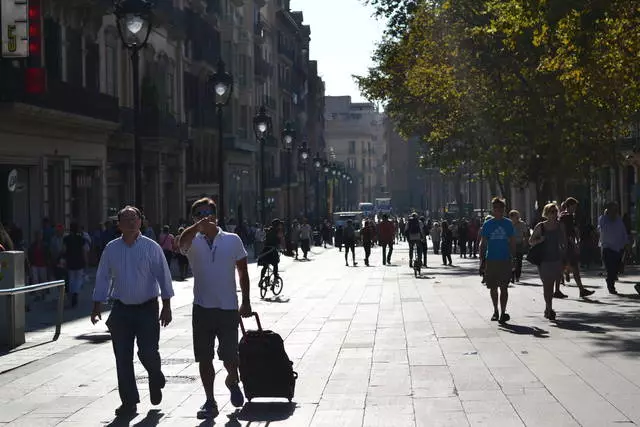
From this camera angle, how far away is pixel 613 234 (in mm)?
24250

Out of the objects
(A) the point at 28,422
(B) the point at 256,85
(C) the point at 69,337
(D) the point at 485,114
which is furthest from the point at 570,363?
(B) the point at 256,85

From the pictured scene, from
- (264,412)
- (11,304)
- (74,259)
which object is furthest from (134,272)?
(74,259)

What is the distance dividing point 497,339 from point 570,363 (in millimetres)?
2960

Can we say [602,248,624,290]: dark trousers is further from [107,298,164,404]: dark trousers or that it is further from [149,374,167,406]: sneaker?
[107,298,164,404]: dark trousers

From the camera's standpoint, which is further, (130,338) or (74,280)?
(74,280)

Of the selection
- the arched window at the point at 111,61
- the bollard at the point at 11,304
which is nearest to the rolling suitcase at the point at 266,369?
the bollard at the point at 11,304

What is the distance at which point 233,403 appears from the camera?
11.1 meters

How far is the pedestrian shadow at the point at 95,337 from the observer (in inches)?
711

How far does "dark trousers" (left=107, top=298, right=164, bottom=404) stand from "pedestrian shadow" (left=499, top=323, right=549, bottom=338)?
23.6 feet

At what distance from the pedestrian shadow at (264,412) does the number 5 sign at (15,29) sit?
20.2m

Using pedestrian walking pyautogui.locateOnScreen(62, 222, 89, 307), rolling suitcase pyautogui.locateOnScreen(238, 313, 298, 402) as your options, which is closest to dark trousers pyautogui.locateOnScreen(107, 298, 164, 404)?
rolling suitcase pyautogui.locateOnScreen(238, 313, 298, 402)

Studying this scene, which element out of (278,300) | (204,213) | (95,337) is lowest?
(278,300)

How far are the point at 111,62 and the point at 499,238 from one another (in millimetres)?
26908

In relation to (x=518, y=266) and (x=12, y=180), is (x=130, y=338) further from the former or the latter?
(x=12, y=180)
